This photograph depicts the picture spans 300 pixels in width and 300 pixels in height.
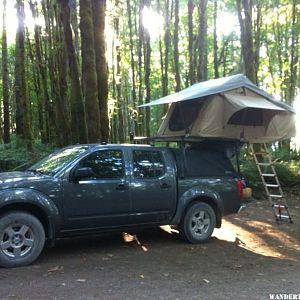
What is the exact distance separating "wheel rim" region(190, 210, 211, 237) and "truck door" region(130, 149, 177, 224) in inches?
23.2

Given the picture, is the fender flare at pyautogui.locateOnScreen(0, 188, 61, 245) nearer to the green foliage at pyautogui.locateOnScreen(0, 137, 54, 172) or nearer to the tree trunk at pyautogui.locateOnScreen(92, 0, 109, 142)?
the tree trunk at pyautogui.locateOnScreen(92, 0, 109, 142)

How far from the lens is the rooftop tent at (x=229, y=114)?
9742 millimetres

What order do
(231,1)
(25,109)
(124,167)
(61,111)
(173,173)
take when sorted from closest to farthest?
1. (124,167)
2. (173,173)
3. (61,111)
4. (25,109)
5. (231,1)

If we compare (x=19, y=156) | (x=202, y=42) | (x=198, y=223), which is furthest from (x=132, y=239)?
(x=202, y=42)

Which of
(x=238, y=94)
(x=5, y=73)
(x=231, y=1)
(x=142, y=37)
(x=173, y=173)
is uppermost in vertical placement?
(x=231, y=1)

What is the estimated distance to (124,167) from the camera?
27.7 ft

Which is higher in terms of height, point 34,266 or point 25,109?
point 25,109

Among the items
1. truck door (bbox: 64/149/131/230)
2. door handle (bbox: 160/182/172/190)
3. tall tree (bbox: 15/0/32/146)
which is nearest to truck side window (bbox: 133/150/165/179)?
door handle (bbox: 160/182/172/190)

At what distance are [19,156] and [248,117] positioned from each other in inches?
312

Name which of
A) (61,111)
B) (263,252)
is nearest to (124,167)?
(263,252)

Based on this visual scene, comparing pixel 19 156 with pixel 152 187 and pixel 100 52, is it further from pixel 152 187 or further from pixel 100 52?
pixel 152 187

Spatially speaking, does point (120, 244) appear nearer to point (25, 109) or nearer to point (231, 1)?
point (25, 109)

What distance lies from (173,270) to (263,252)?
2.36 metres

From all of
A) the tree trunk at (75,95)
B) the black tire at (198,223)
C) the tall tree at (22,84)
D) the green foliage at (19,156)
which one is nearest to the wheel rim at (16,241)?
the black tire at (198,223)
